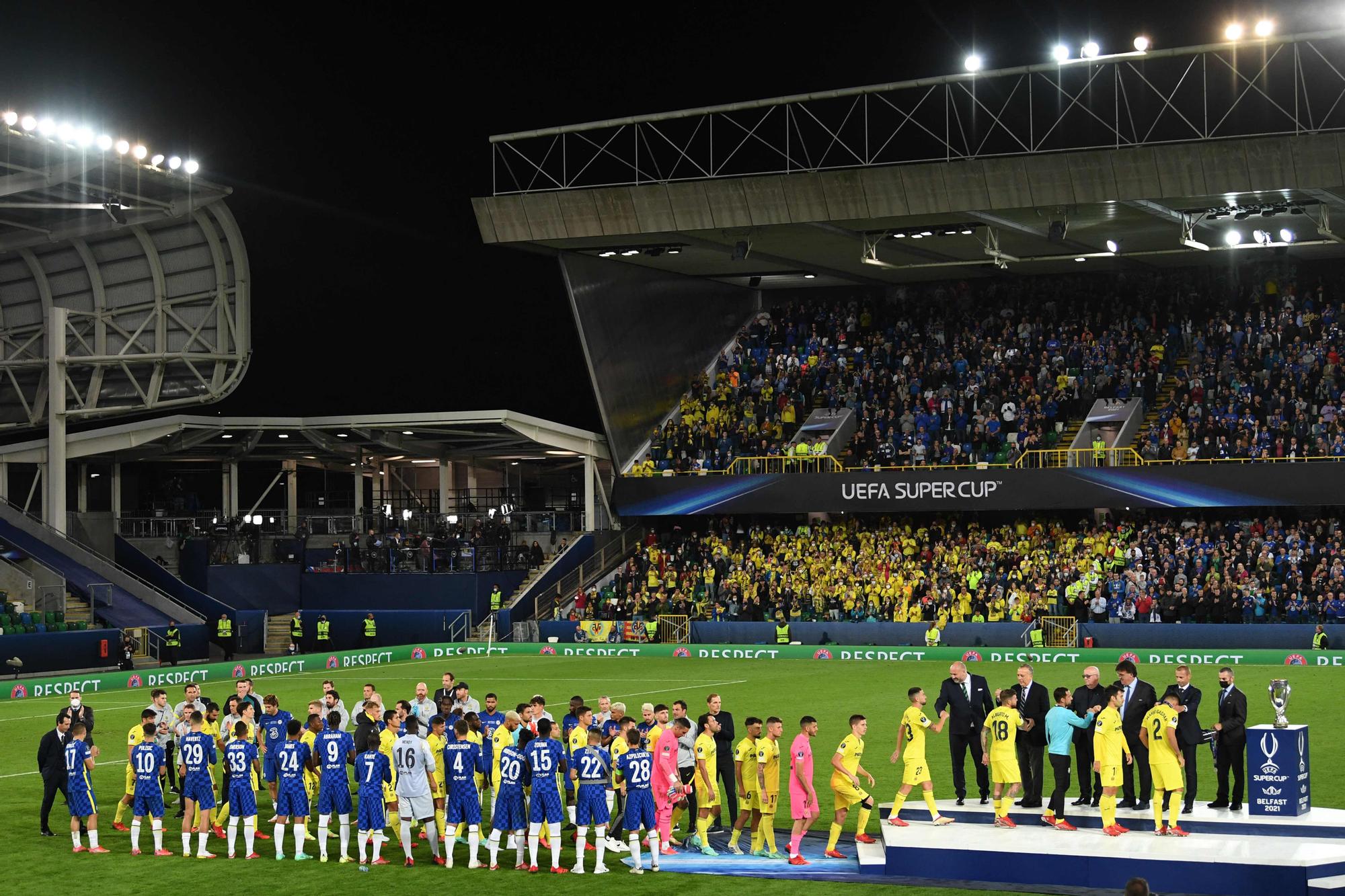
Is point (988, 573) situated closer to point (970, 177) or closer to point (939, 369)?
point (939, 369)

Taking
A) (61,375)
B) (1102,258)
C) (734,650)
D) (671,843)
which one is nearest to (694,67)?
(1102,258)

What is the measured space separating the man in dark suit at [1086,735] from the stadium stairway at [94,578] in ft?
116

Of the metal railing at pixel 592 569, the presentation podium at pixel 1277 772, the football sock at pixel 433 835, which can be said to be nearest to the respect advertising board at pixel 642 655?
the metal railing at pixel 592 569

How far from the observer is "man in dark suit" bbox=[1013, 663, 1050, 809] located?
1758 centimetres

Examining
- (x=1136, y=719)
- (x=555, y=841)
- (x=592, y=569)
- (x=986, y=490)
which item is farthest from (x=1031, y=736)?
(x=592, y=569)

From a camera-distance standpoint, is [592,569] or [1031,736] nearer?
[1031,736]

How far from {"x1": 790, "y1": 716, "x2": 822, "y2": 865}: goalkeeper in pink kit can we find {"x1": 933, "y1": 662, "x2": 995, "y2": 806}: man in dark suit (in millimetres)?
2028

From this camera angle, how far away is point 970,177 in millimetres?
42281

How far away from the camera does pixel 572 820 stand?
17.0 meters

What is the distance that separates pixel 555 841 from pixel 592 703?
16236mm

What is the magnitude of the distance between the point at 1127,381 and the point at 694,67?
17.0 metres

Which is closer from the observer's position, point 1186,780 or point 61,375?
point 1186,780

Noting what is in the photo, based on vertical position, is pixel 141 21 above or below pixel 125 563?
above

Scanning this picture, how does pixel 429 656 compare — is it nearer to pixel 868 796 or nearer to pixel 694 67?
pixel 694 67
